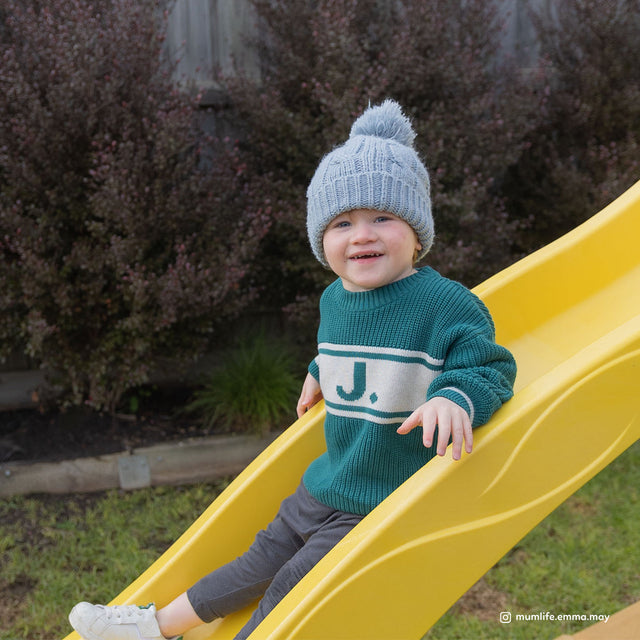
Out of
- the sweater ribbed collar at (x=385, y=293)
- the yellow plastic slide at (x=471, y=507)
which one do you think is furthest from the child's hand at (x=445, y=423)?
the sweater ribbed collar at (x=385, y=293)

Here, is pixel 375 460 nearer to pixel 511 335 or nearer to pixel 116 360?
pixel 511 335

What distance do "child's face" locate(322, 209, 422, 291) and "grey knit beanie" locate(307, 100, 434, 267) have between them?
3 centimetres

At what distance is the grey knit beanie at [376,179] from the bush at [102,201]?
4.79 ft

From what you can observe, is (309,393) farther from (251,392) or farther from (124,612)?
(251,392)

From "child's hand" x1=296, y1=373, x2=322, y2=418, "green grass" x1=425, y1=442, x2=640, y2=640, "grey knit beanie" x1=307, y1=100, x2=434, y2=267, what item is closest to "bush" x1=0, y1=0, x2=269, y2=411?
"child's hand" x1=296, y1=373, x2=322, y2=418

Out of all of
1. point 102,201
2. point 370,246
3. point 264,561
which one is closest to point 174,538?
point 264,561

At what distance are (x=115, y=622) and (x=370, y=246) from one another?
117cm

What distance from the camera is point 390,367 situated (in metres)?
1.71

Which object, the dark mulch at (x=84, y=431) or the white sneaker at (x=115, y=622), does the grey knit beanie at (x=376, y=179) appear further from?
the dark mulch at (x=84, y=431)

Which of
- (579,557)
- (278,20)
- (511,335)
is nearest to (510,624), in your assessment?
(579,557)

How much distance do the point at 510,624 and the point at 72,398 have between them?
7.63 feet

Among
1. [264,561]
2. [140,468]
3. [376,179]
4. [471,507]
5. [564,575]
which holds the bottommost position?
[140,468]

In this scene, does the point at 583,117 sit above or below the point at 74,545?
above

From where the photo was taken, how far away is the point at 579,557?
2762 millimetres
